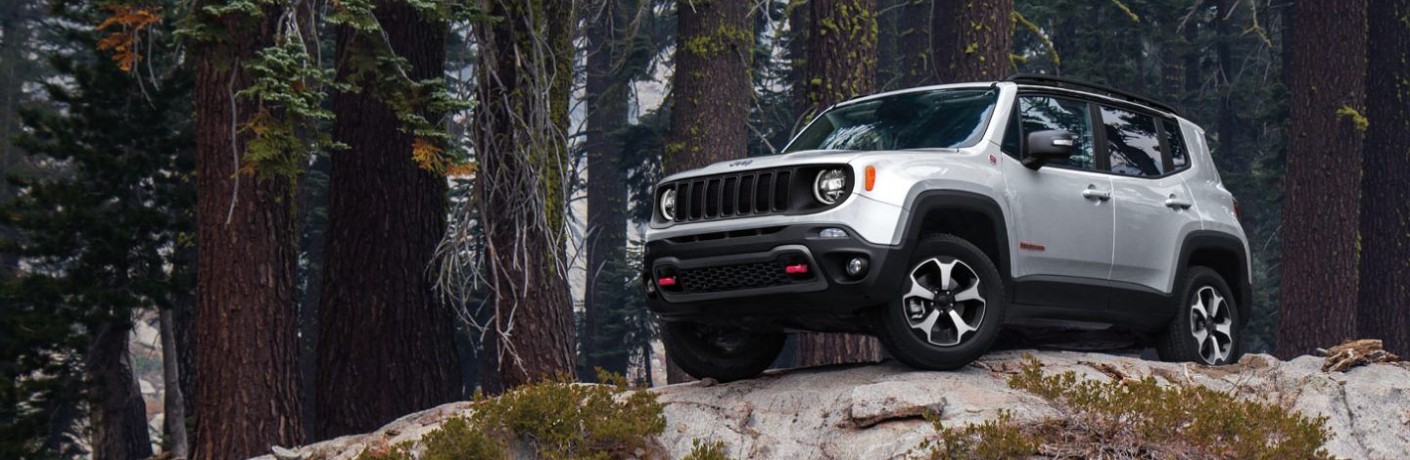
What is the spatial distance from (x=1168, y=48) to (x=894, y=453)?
28.5 m

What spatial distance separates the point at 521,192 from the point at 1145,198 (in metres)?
5.20

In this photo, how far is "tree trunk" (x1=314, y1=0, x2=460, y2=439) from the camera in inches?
581

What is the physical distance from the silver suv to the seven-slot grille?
1 cm

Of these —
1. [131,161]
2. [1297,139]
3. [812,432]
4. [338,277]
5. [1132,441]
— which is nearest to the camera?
[1132,441]

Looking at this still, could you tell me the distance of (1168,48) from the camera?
3409 centimetres

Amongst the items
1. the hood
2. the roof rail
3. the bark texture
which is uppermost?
the bark texture

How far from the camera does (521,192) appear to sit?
12.3 metres

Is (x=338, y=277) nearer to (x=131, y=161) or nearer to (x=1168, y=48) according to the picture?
(x=131, y=161)

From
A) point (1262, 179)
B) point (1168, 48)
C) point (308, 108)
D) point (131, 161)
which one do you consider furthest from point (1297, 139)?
point (1168, 48)

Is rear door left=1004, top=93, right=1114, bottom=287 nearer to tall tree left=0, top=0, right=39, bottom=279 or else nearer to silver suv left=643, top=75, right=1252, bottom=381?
silver suv left=643, top=75, right=1252, bottom=381

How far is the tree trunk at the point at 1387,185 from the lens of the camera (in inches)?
770

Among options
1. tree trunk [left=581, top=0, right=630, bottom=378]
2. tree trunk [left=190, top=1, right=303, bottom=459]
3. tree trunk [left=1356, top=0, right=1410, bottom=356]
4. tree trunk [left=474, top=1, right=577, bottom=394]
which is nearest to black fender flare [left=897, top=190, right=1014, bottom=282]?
tree trunk [left=474, top=1, right=577, bottom=394]

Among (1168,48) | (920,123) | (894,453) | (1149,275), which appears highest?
(1168,48)

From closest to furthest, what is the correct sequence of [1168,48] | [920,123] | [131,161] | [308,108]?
[920,123] → [308,108] → [131,161] → [1168,48]
